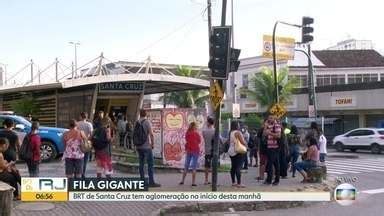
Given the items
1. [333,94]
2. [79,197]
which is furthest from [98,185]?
[333,94]

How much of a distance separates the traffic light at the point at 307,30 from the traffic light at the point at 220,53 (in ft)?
35.2

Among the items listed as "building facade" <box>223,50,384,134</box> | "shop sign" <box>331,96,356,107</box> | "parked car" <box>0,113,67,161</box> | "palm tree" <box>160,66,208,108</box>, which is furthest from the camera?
"palm tree" <box>160,66,208,108</box>

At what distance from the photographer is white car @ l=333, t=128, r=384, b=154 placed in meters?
32.6

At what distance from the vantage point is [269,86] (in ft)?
160

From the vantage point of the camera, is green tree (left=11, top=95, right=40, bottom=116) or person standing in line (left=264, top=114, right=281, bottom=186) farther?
green tree (left=11, top=95, right=40, bottom=116)

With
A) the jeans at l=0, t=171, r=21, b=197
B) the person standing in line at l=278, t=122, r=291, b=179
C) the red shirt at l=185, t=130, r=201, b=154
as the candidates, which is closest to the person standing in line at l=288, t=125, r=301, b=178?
the person standing in line at l=278, t=122, r=291, b=179

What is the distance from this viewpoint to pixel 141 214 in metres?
10.4

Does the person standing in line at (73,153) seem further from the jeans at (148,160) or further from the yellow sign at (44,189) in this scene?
the yellow sign at (44,189)

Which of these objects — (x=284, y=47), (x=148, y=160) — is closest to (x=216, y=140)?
(x=148, y=160)

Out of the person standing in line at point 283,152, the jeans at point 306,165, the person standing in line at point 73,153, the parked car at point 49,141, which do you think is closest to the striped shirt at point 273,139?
the person standing in line at point 283,152

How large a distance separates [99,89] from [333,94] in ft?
74.7

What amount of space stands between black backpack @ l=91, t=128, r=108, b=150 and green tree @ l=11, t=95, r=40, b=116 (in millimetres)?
19355

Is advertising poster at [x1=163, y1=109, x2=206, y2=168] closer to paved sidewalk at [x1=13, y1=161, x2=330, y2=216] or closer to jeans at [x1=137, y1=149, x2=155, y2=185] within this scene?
paved sidewalk at [x1=13, y1=161, x2=330, y2=216]

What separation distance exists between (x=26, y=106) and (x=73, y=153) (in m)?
20.4
